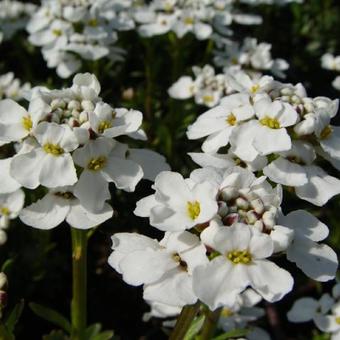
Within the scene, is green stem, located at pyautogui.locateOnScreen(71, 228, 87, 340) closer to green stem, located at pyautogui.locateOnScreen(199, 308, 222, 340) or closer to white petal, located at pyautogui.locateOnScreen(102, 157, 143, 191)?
white petal, located at pyautogui.locateOnScreen(102, 157, 143, 191)

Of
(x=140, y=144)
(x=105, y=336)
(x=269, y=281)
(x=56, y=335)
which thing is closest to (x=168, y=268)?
(x=269, y=281)

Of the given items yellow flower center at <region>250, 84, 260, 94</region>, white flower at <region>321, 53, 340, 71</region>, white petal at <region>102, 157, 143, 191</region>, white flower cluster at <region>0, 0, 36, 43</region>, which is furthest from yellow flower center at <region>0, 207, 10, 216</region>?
white flower at <region>321, 53, 340, 71</region>

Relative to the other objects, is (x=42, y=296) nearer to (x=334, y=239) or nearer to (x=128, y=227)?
(x=128, y=227)

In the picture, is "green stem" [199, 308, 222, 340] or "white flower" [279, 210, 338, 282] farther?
"green stem" [199, 308, 222, 340]

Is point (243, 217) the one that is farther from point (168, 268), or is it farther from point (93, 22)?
point (93, 22)

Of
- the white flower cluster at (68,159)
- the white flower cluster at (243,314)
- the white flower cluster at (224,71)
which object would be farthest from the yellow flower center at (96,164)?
the white flower cluster at (224,71)

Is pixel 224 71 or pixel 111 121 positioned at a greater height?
pixel 111 121

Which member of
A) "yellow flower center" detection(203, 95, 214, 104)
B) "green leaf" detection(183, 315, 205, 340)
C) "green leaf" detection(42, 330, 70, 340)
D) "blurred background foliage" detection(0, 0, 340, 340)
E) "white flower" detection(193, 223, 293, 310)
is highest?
"white flower" detection(193, 223, 293, 310)
